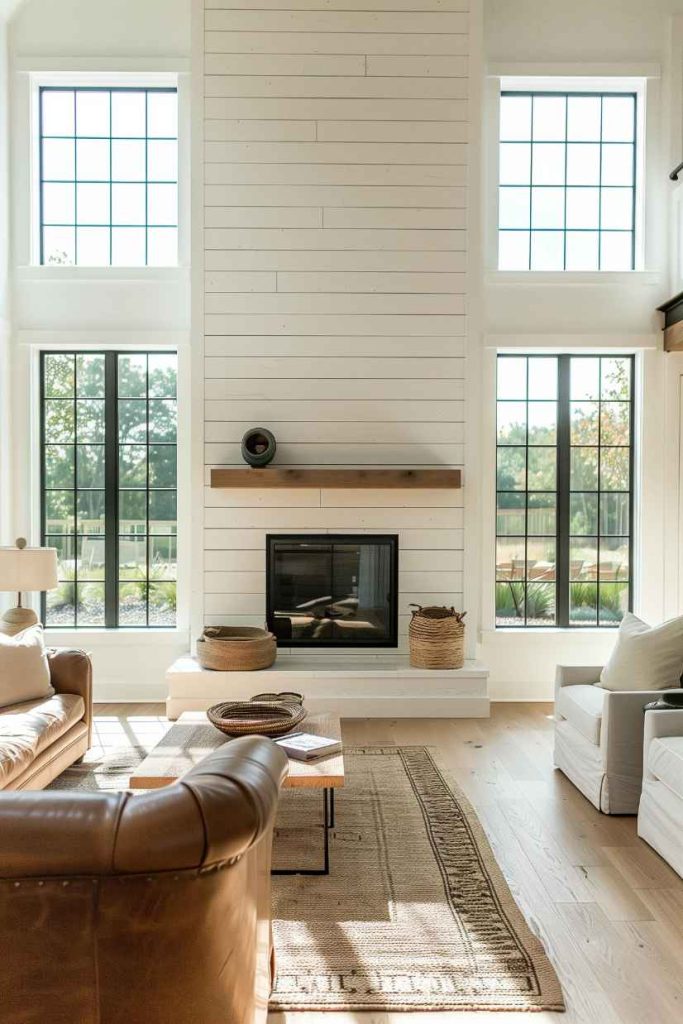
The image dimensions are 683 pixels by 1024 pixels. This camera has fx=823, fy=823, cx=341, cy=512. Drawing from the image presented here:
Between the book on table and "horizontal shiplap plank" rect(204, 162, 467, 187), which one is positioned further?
"horizontal shiplap plank" rect(204, 162, 467, 187)

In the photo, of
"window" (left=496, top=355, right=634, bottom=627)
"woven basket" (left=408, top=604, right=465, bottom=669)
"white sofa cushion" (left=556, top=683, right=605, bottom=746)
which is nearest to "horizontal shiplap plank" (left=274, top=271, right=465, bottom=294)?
"window" (left=496, top=355, right=634, bottom=627)

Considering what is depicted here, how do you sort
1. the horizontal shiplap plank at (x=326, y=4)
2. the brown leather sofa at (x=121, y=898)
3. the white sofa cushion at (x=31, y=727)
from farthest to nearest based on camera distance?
the horizontal shiplap plank at (x=326, y=4), the white sofa cushion at (x=31, y=727), the brown leather sofa at (x=121, y=898)

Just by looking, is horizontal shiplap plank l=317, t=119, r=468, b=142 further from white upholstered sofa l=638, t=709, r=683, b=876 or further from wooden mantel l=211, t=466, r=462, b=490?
white upholstered sofa l=638, t=709, r=683, b=876

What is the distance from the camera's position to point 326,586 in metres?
5.70

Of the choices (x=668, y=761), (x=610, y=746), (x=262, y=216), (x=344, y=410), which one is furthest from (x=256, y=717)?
(x=262, y=216)

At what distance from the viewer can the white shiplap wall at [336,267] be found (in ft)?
18.5

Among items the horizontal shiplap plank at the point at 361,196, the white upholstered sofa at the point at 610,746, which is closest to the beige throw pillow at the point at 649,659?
the white upholstered sofa at the point at 610,746

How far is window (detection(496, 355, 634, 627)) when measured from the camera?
6113 mm

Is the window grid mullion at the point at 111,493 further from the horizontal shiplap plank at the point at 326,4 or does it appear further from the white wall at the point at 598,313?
the white wall at the point at 598,313

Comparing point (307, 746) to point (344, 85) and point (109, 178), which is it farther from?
point (109, 178)

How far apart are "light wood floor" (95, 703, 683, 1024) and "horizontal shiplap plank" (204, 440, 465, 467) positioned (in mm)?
1816

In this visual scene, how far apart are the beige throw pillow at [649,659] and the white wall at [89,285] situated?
10.6ft

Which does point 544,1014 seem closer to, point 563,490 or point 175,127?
point 563,490

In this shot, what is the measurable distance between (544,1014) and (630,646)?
1.98 m
